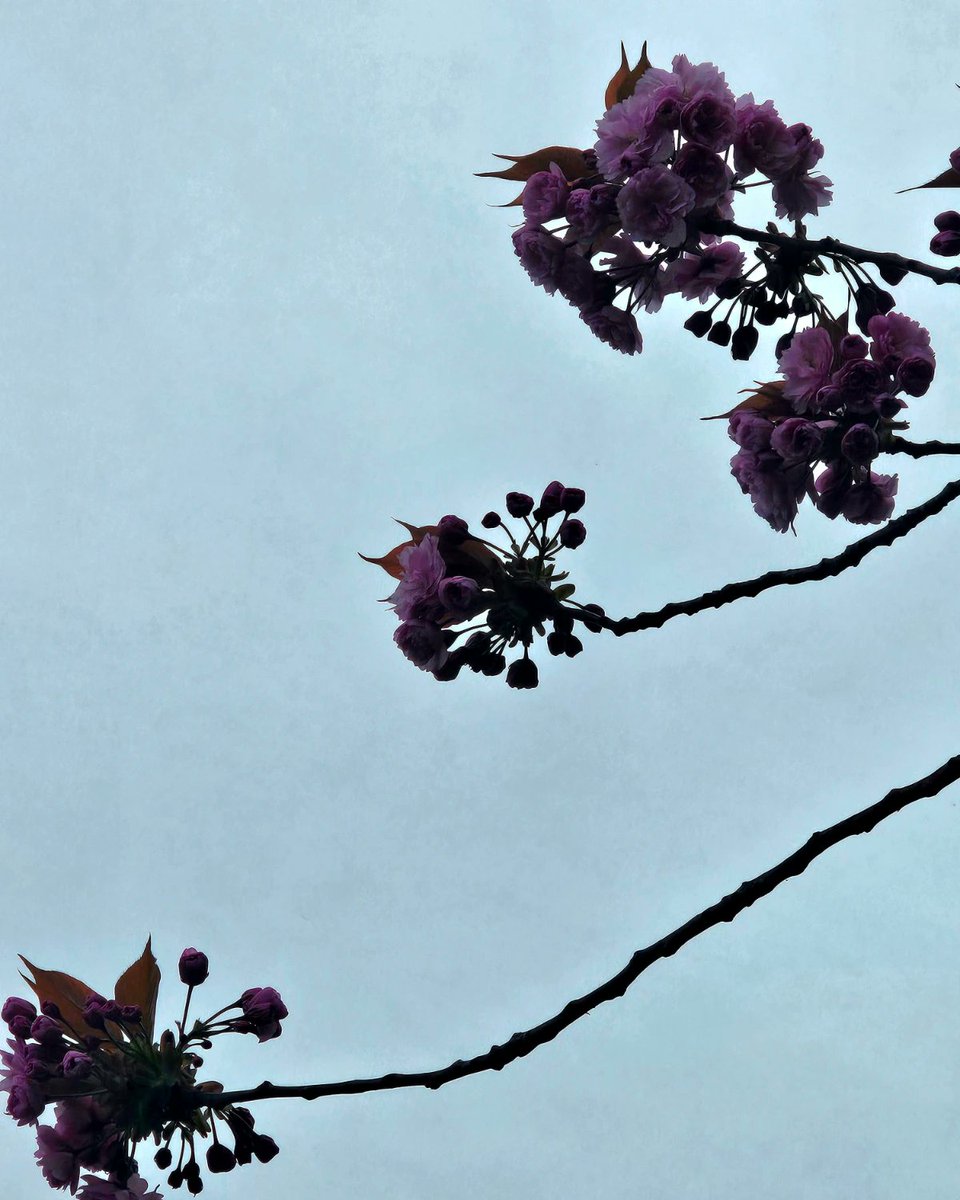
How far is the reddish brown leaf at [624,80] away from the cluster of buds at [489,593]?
0.88 meters

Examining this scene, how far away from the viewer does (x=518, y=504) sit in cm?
296

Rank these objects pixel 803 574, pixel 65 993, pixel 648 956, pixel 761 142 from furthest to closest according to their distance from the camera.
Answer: pixel 65 993, pixel 761 142, pixel 803 574, pixel 648 956

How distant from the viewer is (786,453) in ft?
8.86

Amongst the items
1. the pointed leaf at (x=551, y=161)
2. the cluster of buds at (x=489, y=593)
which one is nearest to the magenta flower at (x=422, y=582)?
the cluster of buds at (x=489, y=593)

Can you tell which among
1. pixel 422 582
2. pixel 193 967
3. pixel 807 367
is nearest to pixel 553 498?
pixel 422 582

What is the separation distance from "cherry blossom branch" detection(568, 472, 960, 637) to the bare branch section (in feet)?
1.48

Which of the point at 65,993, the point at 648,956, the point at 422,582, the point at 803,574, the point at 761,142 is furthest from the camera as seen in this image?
the point at 65,993

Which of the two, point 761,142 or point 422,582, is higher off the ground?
point 761,142

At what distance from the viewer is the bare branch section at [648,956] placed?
2123 millimetres

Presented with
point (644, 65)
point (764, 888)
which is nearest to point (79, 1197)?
point (764, 888)

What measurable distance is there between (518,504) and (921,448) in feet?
2.96

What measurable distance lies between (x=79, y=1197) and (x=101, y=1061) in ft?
0.99

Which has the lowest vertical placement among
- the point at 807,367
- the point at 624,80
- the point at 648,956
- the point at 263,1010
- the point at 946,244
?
the point at 648,956

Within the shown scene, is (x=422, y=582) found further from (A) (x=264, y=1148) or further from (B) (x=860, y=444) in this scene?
(A) (x=264, y=1148)
